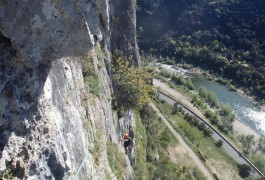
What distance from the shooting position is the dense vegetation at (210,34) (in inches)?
3644

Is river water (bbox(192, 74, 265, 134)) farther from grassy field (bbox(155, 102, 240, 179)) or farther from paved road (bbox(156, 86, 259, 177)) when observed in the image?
grassy field (bbox(155, 102, 240, 179))

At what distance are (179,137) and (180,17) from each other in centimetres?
6271

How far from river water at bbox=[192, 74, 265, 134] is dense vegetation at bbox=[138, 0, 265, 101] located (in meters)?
4.58

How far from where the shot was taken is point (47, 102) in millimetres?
8656

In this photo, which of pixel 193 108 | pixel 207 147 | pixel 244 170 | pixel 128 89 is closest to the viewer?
pixel 128 89

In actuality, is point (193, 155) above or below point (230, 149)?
above

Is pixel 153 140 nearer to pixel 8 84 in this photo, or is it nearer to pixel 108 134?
pixel 108 134

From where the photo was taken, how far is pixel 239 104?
79.3 metres

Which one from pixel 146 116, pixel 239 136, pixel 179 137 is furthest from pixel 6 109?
pixel 239 136

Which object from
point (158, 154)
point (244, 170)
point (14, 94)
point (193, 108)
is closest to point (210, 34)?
point (193, 108)

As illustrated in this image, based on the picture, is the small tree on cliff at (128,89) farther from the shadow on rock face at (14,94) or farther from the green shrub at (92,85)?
the shadow on rock face at (14,94)

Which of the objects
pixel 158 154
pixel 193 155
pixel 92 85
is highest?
pixel 92 85

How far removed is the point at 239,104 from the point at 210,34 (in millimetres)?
27694

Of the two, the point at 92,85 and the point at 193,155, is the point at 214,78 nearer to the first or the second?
the point at 193,155
